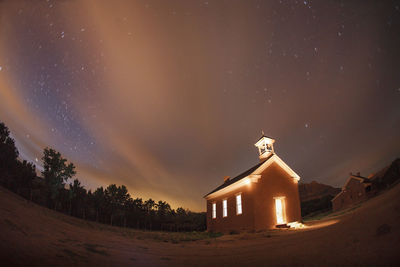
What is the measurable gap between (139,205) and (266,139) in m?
47.0

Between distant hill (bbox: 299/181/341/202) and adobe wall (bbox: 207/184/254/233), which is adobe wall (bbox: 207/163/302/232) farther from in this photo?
distant hill (bbox: 299/181/341/202)

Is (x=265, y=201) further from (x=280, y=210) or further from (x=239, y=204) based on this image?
(x=239, y=204)

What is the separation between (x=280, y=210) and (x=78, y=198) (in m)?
50.8

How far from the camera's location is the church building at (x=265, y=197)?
16.5 metres

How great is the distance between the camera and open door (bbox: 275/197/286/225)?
677 inches

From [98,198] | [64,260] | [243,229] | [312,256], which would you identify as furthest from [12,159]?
[312,256]

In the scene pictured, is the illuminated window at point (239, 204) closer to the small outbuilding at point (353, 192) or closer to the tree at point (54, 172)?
the small outbuilding at point (353, 192)

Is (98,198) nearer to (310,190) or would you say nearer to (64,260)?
(64,260)

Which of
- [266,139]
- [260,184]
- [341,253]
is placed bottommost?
[341,253]

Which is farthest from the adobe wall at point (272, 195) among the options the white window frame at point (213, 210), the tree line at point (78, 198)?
the tree line at point (78, 198)

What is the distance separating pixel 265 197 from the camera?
1703 cm

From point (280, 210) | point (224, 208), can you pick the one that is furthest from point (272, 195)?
point (224, 208)

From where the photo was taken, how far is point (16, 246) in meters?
3.82

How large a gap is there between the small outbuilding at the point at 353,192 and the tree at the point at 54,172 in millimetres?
55032
